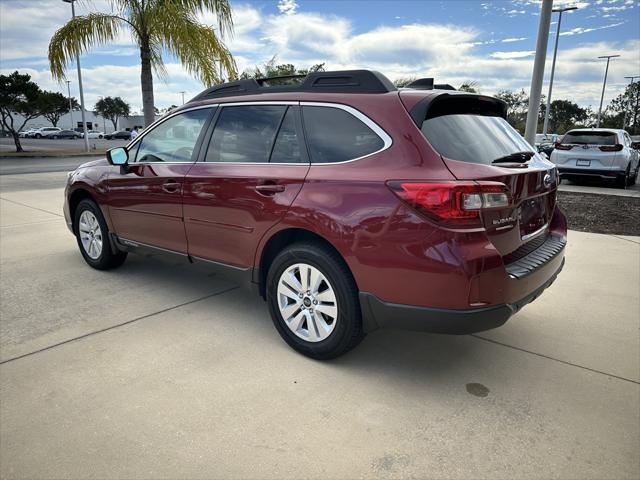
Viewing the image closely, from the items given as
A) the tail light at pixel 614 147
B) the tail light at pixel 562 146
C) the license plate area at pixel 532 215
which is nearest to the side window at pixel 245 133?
the license plate area at pixel 532 215

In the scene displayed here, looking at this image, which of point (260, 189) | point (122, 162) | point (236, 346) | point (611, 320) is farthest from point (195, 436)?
point (611, 320)

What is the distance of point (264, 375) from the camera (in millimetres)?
2889

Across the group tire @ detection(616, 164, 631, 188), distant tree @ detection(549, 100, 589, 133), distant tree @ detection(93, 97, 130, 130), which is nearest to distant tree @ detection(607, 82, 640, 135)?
distant tree @ detection(549, 100, 589, 133)

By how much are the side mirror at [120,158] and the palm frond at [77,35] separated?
8.35 metres

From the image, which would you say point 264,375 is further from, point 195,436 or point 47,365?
point 47,365

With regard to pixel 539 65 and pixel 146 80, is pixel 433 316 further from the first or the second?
pixel 146 80

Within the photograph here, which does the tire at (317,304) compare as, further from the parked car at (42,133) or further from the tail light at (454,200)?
the parked car at (42,133)

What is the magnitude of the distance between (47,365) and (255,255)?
1.48 meters

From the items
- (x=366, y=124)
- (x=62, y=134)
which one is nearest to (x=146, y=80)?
(x=366, y=124)

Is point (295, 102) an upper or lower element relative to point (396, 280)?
upper

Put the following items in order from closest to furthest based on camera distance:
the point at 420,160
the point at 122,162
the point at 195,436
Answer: the point at 195,436, the point at 420,160, the point at 122,162

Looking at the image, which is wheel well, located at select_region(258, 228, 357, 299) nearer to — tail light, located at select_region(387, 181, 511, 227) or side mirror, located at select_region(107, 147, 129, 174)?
tail light, located at select_region(387, 181, 511, 227)

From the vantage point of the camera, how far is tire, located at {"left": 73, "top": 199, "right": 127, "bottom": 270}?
4699 mm

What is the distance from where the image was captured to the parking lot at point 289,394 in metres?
2.17
